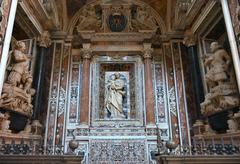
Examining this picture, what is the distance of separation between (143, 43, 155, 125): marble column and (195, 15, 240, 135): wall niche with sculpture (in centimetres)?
156

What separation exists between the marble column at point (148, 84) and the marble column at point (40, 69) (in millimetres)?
3228

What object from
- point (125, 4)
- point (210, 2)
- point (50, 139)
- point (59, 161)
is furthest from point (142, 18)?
point (59, 161)

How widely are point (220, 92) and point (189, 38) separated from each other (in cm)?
249

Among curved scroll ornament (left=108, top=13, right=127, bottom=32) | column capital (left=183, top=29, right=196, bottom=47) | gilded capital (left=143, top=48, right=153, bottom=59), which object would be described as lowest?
gilded capital (left=143, top=48, right=153, bottom=59)

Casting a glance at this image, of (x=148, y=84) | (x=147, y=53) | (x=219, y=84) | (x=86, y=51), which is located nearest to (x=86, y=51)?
(x=86, y=51)

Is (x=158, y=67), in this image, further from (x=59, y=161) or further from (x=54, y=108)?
(x=59, y=161)

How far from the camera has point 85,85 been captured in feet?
28.7

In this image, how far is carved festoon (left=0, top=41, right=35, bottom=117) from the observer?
664cm

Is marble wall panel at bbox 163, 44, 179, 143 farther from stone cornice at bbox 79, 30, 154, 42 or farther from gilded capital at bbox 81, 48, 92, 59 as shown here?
gilded capital at bbox 81, 48, 92, 59

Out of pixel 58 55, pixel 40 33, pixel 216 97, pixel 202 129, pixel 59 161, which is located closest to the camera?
pixel 59 161

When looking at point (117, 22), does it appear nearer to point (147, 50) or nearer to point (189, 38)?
point (147, 50)

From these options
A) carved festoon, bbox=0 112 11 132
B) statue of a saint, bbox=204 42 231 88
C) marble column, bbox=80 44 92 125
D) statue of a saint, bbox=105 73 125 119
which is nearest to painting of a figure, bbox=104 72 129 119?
statue of a saint, bbox=105 73 125 119

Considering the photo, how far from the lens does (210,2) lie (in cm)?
719

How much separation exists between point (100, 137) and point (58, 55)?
10.3 feet
